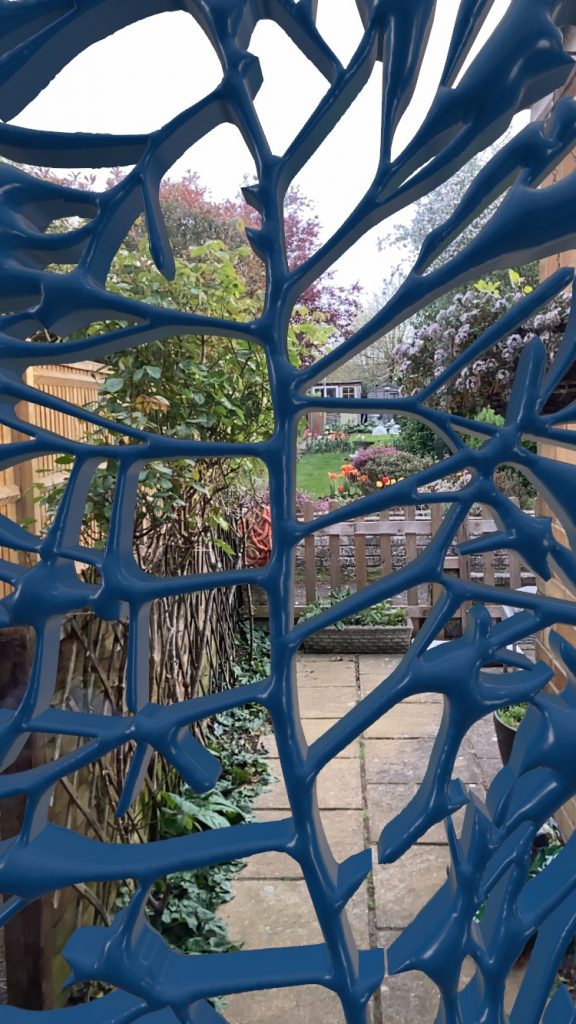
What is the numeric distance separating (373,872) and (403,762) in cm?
90

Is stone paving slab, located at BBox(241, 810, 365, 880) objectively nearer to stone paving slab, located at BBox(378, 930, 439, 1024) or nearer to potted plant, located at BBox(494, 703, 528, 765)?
stone paving slab, located at BBox(378, 930, 439, 1024)

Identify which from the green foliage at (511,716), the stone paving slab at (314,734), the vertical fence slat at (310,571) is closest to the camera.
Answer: the green foliage at (511,716)

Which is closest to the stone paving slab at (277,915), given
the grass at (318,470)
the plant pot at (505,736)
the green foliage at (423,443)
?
the plant pot at (505,736)

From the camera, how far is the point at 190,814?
3107 mm

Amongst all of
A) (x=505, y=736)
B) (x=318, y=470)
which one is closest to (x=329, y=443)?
(x=318, y=470)

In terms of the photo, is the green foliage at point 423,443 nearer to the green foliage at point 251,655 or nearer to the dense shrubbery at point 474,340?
the green foliage at point 251,655

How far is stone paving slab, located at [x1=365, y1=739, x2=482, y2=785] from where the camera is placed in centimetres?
364

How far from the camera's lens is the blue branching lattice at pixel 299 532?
26.4 inches

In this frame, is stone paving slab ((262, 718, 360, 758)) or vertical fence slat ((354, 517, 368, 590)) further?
vertical fence slat ((354, 517, 368, 590))

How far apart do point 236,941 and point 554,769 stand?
90.7 inches

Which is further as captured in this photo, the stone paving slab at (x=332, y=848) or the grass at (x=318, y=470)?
the grass at (x=318, y=470)

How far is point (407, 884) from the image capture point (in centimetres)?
284

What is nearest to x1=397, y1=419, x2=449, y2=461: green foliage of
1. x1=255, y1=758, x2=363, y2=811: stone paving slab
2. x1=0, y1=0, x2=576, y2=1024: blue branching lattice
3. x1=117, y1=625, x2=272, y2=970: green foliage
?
x1=117, y1=625, x2=272, y2=970: green foliage

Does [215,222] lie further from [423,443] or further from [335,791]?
[335,791]
